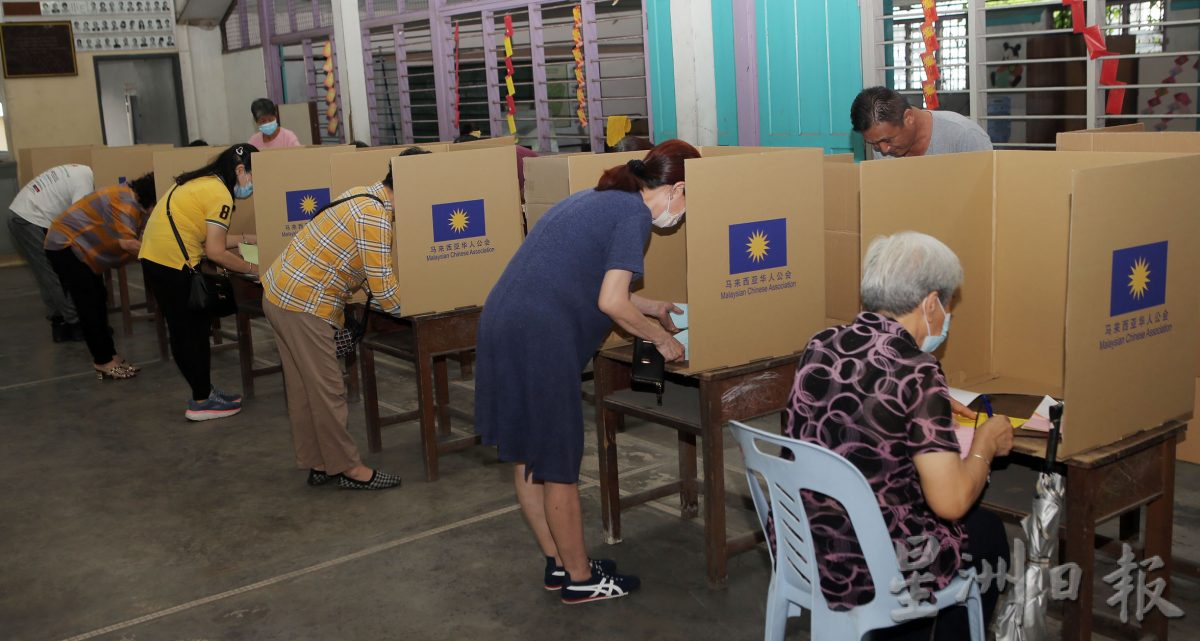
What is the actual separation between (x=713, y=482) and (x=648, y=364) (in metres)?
0.38

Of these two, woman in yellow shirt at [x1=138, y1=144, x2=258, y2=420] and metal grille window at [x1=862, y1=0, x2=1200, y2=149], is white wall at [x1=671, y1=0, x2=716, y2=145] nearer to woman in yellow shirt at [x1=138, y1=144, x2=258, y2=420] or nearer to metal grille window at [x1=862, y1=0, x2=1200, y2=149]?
metal grille window at [x1=862, y1=0, x2=1200, y2=149]

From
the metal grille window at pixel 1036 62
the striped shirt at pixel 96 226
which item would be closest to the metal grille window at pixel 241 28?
the striped shirt at pixel 96 226

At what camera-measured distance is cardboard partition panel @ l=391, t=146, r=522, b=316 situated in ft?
12.9

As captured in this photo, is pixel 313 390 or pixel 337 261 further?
pixel 313 390

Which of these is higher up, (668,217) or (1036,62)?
(1036,62)

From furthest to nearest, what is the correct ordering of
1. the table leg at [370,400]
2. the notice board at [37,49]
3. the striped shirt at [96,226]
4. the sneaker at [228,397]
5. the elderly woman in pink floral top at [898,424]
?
the notice board at [37,49] < the striped shirt at [96,226] < the sneaker at [228,397] < the table leg at [370,400] < the elderly woman in pink floral top at [898,424]

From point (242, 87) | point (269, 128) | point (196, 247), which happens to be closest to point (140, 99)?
point (242, 87)

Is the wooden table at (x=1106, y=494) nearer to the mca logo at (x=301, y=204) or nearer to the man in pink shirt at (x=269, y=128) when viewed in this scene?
the mca logo at (x=301, y=204)

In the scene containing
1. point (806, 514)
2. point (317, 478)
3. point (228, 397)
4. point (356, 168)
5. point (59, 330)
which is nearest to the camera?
point (806, 514)

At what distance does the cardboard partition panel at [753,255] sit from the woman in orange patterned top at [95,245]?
4008 millimetres

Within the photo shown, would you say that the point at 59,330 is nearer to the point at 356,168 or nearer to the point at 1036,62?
the point at 356,168

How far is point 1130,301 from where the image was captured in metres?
2.26

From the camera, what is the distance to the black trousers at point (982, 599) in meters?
2.12

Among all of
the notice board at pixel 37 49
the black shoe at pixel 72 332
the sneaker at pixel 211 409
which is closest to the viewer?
the sneaker at pixel 211 409
